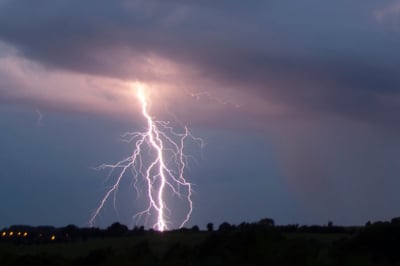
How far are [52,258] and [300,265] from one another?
9610mm

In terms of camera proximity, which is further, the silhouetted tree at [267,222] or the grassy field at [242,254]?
the silhouetted tree at [267,222]

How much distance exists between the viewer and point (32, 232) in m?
66.9

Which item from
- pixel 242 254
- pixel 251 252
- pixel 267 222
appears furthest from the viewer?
pixel 267 222

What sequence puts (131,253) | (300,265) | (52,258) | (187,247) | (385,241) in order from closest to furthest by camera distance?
1. (300,265)
2. (52,258)
3. (131,253)
4. (187,247)
5. (385,241)

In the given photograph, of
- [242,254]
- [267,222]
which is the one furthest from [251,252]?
[267,222]

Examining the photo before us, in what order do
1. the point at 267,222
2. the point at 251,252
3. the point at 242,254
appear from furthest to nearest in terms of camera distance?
the point at 267,222 < the point at 242,254 < the point at 251,252

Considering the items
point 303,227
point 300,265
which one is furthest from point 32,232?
point 300,265

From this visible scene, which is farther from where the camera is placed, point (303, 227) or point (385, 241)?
point (303, 227)

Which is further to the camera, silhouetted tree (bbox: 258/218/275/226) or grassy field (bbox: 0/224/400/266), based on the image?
silhouetted tree (bbox: 258/218/275/226)

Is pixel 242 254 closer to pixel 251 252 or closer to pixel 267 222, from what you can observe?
pixel 251 252

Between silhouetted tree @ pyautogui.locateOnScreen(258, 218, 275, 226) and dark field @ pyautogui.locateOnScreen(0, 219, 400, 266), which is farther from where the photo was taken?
silhouetted tree @ pyautogui.locateOnScreen(258, 218, 275, 226)

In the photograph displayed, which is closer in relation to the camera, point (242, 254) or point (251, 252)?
point (251, 252)

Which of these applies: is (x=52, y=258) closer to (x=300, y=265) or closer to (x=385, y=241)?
(x=300, y=265)

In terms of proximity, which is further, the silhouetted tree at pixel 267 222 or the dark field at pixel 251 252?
the silhouetted tree at pixel 267 222
